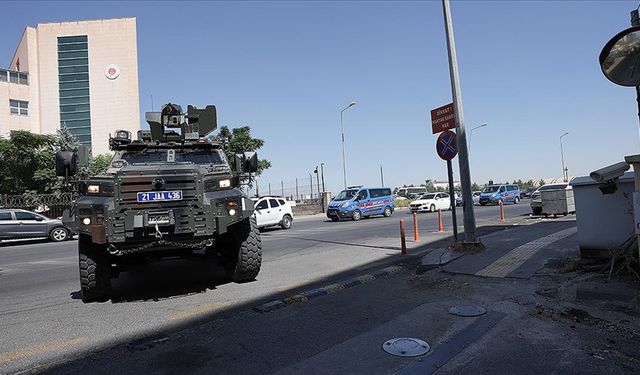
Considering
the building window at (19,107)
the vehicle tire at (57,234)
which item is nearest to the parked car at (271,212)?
the vehicle tire at (57,234)

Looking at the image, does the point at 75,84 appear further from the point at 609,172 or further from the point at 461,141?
the point at 609,172

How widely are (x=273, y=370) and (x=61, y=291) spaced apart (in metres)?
5.64

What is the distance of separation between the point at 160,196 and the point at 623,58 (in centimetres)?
599

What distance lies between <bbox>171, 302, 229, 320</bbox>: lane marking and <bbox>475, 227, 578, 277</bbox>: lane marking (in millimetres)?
4139

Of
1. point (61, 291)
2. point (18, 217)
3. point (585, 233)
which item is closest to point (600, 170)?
point (585, 233)

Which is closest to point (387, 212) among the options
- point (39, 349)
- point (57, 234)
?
point (57, 234)

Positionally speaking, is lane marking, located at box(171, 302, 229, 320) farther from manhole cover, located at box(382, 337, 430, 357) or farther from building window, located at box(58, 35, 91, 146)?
building window, located at box(58, 35, 91, 146)

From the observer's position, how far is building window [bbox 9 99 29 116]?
42.6m

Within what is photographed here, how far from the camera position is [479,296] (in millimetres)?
5684

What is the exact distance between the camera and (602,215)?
6453 mm

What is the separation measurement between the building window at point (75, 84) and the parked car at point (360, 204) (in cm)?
3191

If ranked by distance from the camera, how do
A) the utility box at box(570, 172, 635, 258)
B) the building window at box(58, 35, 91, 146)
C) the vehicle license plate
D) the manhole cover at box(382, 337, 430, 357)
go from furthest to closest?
1. the building window at box(58, 35, 91, 146)
2. the utility box at box(570, 172, 635, 258)
3. the vehicle license plate
4. the manhole cover at box(382, 337, 430, 357)

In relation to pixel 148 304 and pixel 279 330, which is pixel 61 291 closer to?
pixel 148 304

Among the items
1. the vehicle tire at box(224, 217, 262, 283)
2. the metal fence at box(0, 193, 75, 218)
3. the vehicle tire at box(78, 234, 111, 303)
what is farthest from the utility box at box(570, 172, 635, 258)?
the metal fence at box(0, 193, 75, 218)
